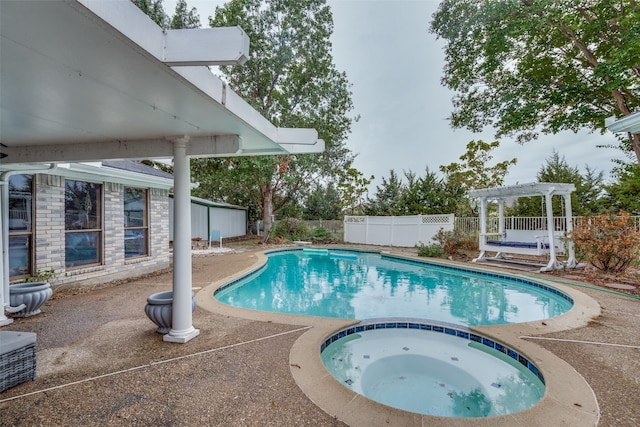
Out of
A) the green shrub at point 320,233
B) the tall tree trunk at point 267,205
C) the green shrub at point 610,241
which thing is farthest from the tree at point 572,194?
the tall tree trunk at point 267,205

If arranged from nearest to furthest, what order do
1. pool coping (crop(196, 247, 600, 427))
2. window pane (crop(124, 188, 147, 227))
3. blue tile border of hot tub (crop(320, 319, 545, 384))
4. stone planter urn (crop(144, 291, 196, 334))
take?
pool coping (crop(196, 247, 600, 427)) → blue tile border of hot tub (crop(320, 319, 545, 384)) → stone planter urn (crop(144, 291, 196, 334)) → window pane (crop(124, 188, 147, 227))

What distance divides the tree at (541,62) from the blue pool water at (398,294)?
592 cm

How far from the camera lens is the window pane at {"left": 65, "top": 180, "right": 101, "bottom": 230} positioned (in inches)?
235

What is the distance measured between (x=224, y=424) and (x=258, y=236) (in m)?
18.3

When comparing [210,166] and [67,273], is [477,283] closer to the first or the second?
[67,273]

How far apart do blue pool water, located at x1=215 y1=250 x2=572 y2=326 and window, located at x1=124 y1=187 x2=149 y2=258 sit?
278cm

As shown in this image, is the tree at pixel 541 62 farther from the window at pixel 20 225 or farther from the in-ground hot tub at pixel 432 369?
the window at pixel 20 225

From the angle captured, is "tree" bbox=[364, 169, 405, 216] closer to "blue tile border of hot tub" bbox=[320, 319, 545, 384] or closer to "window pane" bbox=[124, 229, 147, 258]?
"window pane" bbox=[124, 229, 147, 258]

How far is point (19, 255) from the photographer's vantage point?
515 centimetres

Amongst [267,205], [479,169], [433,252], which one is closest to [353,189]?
[267,205]

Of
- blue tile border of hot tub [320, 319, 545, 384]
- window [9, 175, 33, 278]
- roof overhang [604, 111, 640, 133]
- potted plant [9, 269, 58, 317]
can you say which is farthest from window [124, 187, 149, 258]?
roof overhang [604, 111, 640, 133]

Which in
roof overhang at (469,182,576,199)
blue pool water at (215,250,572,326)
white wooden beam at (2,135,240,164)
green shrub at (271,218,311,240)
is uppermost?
white wooden beam at (2,135,240,164)

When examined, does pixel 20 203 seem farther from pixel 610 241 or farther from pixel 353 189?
pixel 353 189

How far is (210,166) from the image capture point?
49.1 ft
